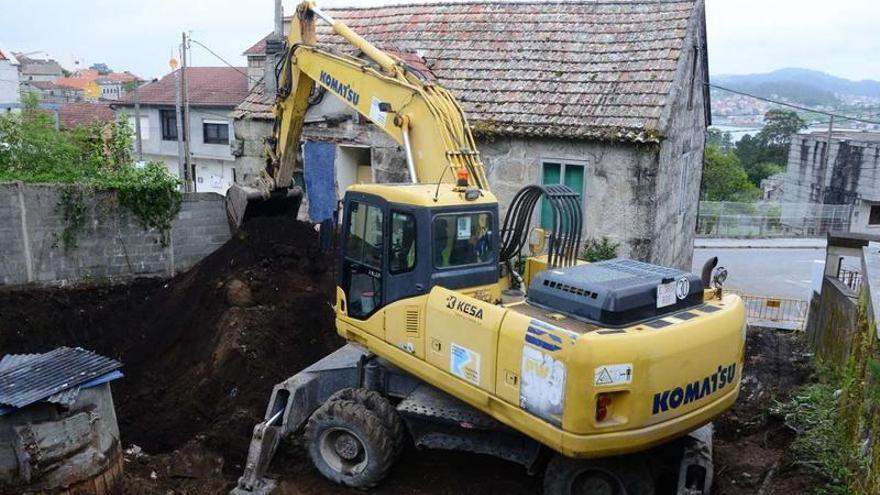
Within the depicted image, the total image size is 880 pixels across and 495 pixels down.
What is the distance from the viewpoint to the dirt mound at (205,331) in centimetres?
806

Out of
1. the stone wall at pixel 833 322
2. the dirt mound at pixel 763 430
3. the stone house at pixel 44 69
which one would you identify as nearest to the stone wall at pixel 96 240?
the dirt mound at pixel 763 430

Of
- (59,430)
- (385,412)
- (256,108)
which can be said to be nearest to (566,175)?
(385,412)

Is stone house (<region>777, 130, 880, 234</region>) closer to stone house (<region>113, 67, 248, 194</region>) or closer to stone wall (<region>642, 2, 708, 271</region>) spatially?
stone wall (<region>642, 2, 708, 271</region>)

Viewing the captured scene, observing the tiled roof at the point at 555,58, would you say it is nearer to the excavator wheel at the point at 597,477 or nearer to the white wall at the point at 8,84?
the excavator wheel at the point at 597,477

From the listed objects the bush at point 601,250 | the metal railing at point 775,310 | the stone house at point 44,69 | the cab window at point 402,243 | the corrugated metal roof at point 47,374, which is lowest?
the metal railing at point 775,310

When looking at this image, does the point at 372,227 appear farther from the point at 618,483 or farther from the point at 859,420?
the point at 859,420

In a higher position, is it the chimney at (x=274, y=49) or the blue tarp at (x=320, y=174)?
the chimney at (x=274, y=49)

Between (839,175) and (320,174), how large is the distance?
24.9 meters

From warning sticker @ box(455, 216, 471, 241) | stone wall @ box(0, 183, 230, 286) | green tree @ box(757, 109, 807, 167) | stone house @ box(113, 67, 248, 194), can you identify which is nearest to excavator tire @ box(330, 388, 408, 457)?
warning sticker @ box(455, 216, 471, 241)

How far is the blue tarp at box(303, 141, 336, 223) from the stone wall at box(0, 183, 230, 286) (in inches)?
90.3

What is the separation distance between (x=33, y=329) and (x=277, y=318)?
3.71 metres

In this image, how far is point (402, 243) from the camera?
20.3ft

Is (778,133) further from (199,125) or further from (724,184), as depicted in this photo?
(199,125)

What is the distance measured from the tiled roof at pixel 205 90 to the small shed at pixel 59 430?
23.6 m
